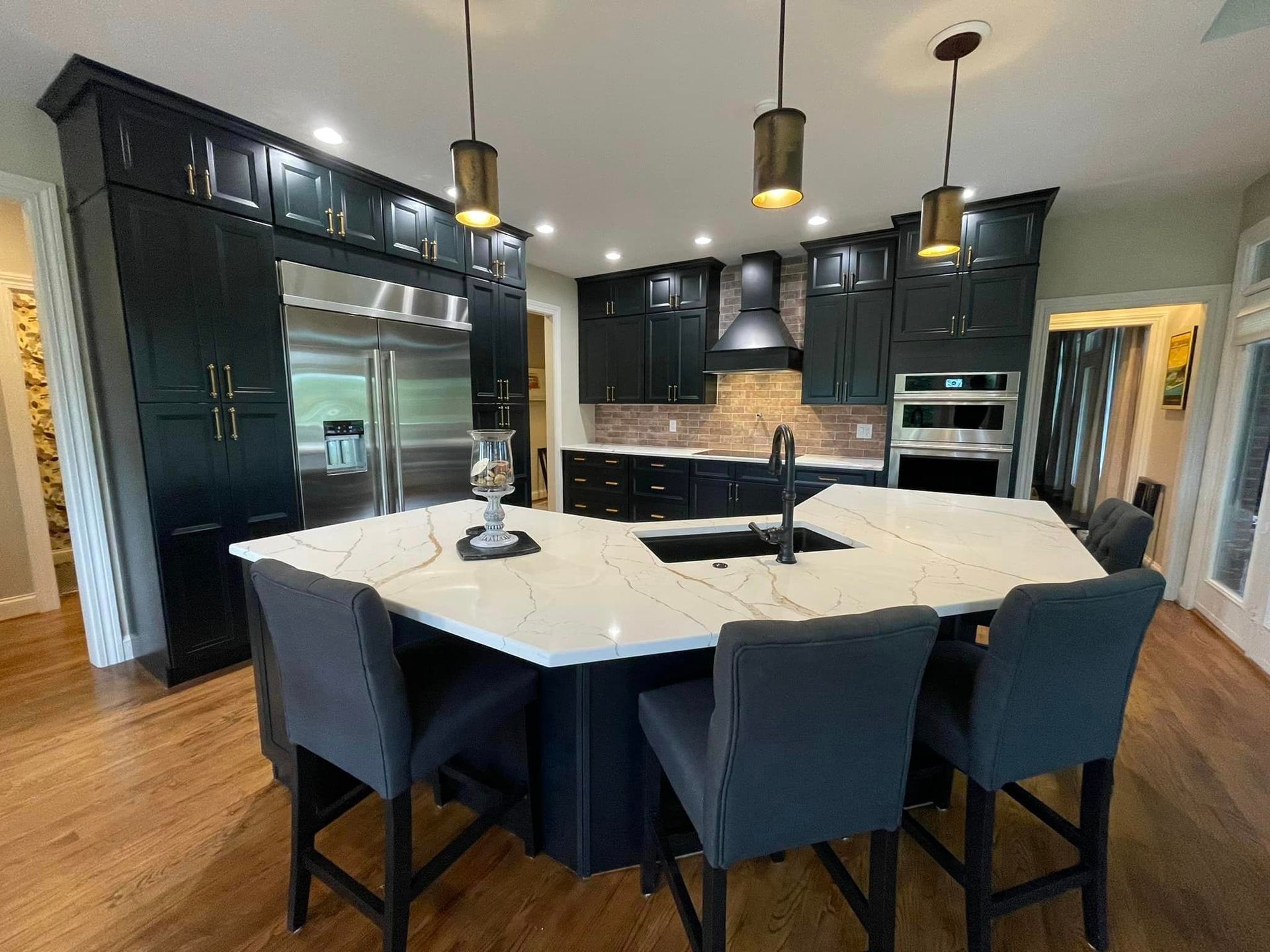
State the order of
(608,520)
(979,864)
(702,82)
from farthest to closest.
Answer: (608,520)
(702,82)
(979,864)

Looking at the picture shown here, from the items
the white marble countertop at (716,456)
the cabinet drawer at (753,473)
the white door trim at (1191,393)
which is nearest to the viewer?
the white door trim at (1191,393)

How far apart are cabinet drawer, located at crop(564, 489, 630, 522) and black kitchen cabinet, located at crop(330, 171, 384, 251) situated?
9.06 ft

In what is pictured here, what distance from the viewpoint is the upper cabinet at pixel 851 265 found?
12.6 feet

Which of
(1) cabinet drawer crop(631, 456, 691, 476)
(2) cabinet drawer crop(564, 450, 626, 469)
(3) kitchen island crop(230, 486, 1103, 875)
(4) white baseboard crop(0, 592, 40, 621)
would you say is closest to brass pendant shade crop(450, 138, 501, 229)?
(3) kitchen island crop(230, 486, 1103, 875)

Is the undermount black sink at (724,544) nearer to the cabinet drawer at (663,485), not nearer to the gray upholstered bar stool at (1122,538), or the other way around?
the gray upholstered bar stool at (1122,538)

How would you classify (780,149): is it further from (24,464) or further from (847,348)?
(24,464)

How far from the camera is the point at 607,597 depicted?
1270 millimetres

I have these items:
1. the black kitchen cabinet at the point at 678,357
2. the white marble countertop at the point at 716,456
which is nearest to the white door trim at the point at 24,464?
the white marble countertop at the point at 716,456

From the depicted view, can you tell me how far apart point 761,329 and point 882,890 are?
158 inches

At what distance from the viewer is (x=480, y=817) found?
1.42 m

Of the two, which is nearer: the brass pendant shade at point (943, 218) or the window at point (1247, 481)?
the brass pendant shade at point (943, 218)

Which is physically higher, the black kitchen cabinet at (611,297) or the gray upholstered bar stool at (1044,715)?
the black kitchen cabinet at (611,297)

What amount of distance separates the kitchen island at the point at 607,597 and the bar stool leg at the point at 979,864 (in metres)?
0.42

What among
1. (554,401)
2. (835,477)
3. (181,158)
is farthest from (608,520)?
(554,401)
